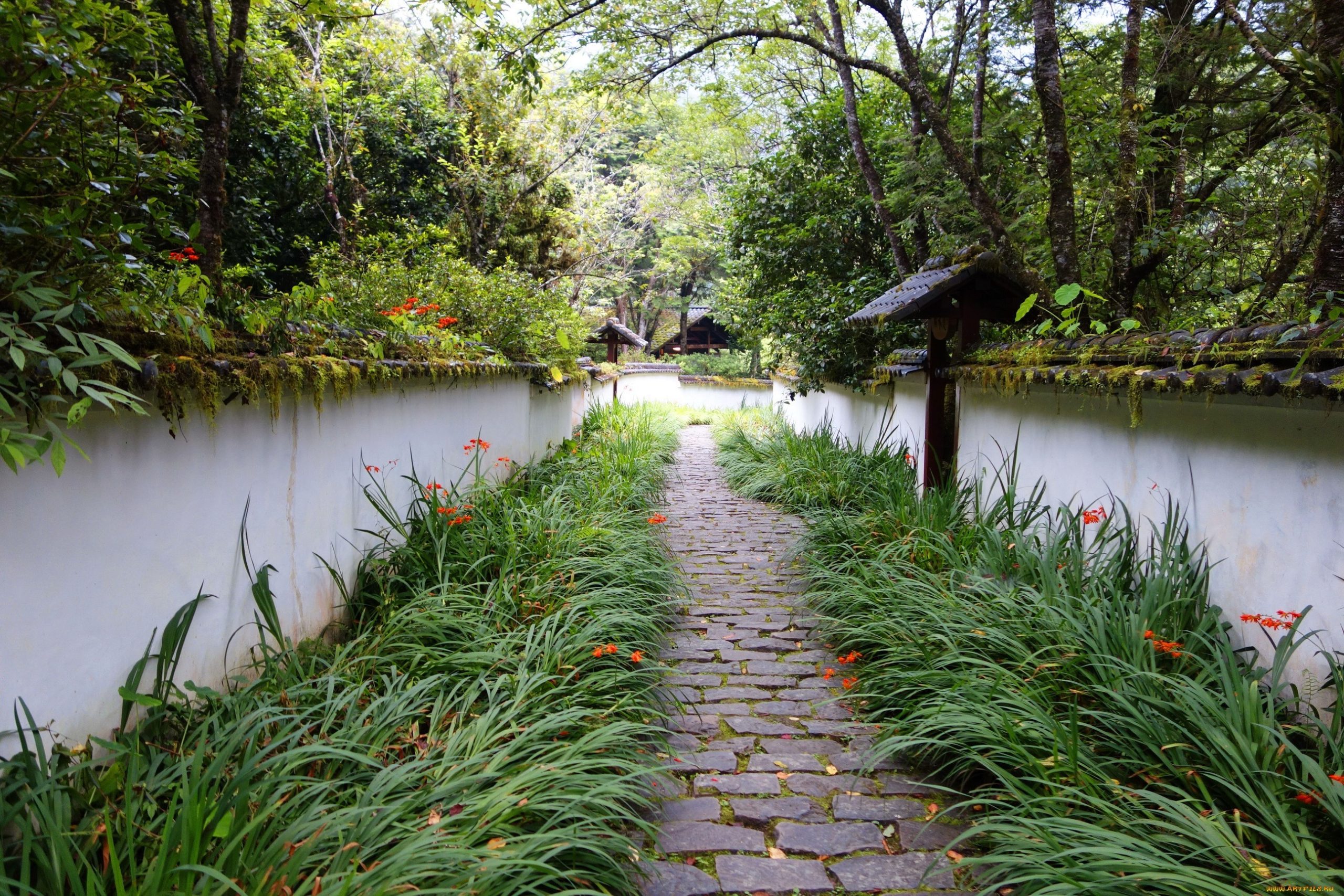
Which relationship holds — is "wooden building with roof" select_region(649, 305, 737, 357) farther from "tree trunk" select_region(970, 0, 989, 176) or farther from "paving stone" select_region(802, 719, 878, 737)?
"paving stone" select_region(802, 719, 878, 737)

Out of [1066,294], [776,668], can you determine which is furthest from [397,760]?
[1066,294]

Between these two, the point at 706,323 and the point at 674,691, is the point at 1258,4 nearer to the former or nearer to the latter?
the point at 674,691

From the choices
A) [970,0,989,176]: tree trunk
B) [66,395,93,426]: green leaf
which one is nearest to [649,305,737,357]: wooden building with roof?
[970,0,989,176]: tree trunk

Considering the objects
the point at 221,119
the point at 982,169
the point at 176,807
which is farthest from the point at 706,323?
the point at 176,807

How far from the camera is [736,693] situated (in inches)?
145

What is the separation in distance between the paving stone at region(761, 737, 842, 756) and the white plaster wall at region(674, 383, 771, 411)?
58.7 ft

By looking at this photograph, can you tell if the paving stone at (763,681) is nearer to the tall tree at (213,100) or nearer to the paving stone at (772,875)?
the paving stone at (772,875)

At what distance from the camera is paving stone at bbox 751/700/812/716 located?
348 centimetres

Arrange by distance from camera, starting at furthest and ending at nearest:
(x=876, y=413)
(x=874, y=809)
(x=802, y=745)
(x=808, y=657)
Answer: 1. (x=876, y=413)
2. (x=808, y=657)
3. (x=802, y=745)
4. (x=874, y=809)

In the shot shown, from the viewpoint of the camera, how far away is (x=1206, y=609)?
3051 millimetres

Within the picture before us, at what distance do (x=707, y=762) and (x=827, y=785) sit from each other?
1.64ft

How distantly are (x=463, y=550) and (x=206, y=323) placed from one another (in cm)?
184

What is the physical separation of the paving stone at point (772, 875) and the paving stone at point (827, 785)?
42 cm

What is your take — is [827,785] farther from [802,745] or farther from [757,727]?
[757,727]
